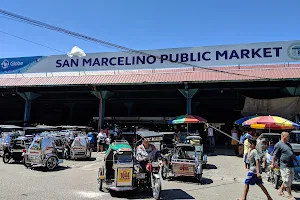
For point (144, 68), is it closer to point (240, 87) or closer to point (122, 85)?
point (122, 85)

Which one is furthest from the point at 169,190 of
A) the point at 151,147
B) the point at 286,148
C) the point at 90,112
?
the point at 90,112

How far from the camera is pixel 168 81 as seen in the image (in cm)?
1739

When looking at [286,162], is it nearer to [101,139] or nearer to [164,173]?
[164,173]

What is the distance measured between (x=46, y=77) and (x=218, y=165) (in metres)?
15.7

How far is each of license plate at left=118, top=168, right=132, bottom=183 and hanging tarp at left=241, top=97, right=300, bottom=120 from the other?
43.1ft

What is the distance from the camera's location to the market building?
55.8ft

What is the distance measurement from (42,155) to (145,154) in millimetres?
5771

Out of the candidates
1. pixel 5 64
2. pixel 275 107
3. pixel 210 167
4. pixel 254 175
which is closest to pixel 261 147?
pixel 210 167

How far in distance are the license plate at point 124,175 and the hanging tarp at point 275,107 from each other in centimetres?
1315

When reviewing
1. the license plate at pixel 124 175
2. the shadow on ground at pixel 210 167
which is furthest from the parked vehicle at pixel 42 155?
the shadow on ground at pixel 210 167

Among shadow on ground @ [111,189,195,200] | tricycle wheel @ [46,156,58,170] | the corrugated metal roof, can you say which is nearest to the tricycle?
shadow on ground @ [111,189,195,200]

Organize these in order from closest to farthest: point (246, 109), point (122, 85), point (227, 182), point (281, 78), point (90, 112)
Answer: point (227, 182) → point (281, 78) → point (246, 109) → point (122, 85) → point (90, 112)

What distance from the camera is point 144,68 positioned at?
20000 millimetres

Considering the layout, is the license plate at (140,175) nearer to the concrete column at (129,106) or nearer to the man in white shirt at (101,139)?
the man in white shirt at (101,139)
